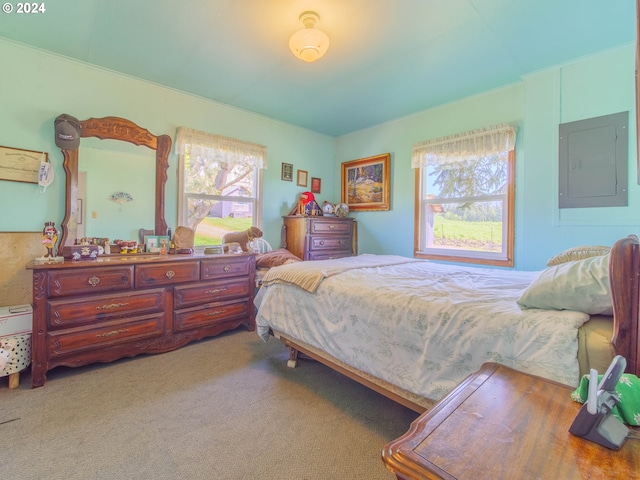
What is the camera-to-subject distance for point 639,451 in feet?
2.06

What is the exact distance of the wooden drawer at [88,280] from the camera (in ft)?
6.95

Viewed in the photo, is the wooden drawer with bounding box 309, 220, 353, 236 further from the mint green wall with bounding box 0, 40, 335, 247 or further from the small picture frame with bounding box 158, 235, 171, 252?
the small picture frame with bounding box 158, 235, 171, 252

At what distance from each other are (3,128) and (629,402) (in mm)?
3899

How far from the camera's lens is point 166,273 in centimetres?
263

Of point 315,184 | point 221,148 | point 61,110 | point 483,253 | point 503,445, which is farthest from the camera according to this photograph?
point 315,184

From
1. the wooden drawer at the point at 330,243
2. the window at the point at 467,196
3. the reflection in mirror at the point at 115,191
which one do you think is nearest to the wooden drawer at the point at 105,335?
the reflection in mirror at the point at 115,191

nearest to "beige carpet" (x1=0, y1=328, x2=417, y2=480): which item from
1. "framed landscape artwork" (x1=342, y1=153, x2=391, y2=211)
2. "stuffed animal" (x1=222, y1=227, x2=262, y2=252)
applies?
"stuffed animal" (x1=222, y1=227, x2=262, y2=252)

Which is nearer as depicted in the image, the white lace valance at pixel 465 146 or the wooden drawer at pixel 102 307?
the wooden drawer at pixel 102 307

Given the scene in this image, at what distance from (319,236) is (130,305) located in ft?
7.35

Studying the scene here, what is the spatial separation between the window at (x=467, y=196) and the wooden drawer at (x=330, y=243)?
1.00 meters

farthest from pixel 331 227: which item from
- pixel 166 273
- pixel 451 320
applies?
pixel 451 320

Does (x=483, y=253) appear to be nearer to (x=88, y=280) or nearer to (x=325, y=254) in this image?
(x=325, y=254)

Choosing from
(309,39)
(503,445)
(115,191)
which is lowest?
(503,445)

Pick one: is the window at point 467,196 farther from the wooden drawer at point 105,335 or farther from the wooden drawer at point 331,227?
the wooden drawer at point 105,335
